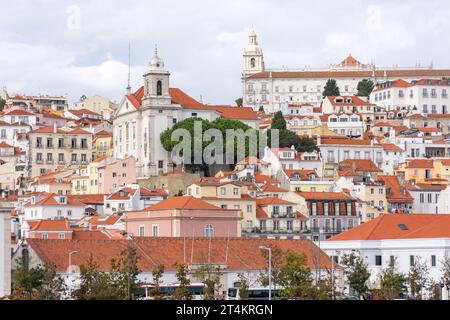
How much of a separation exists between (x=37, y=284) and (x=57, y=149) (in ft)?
257

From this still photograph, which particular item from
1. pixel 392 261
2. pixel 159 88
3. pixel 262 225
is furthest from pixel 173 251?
pixel 159 88

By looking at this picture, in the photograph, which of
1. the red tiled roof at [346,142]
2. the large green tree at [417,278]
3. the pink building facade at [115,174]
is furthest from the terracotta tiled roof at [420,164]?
the large green tree at [417,278]

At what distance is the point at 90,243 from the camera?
64812 millimetres

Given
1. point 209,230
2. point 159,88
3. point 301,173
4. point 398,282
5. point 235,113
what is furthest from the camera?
point 235,113

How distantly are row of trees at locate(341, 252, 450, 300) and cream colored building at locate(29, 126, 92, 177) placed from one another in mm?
61759

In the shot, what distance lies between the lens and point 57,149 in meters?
130

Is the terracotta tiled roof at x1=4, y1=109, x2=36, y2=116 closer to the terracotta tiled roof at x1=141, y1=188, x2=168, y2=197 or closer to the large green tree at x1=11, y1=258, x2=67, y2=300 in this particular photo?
the terracotta tiled roof at x1=141, y1=188, x2=168, y2=197

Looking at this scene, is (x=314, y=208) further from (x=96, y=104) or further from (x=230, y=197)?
(x=96, y=104)

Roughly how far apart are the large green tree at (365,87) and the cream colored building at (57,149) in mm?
55440

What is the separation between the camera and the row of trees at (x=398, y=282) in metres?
54.0

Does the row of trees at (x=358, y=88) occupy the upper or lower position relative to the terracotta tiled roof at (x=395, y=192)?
upper

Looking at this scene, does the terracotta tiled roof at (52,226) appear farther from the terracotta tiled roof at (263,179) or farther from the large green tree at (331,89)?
the large green tree at (331,89)

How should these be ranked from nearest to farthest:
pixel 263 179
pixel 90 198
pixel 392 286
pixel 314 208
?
pixel 392 286, pixel 314 208, pixel 90 198, pixel 263 179
